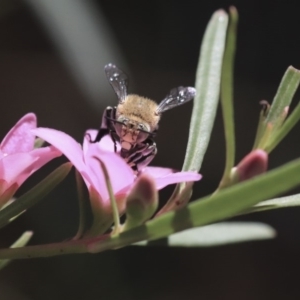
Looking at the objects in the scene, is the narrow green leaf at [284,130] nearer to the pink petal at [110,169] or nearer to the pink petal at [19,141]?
the pink petal at [110,169]

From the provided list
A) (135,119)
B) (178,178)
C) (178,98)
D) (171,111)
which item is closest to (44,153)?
(178,178)

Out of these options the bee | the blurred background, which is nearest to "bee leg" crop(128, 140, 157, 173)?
the bee

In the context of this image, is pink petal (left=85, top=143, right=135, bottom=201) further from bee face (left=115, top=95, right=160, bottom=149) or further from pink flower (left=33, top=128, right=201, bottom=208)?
bee face (left=115, top=95, right=160, bottom=149)

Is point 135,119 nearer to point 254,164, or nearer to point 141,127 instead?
point 141,127

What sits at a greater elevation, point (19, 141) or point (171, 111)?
point (19, 141)

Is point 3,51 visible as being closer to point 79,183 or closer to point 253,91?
point 253,91

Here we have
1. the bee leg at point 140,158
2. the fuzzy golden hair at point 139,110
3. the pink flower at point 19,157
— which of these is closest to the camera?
the pink flower at point 19,157

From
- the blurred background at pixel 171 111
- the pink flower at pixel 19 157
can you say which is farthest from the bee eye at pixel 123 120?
the blurred background at pixel 171 111
